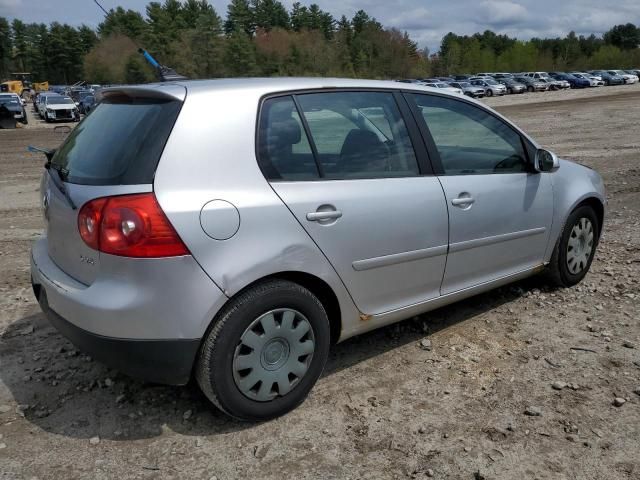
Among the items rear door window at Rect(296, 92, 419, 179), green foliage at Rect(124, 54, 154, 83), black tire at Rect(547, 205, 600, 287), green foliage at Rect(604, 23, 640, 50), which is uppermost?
green foliage at Rect(604, 23, 640, 50)

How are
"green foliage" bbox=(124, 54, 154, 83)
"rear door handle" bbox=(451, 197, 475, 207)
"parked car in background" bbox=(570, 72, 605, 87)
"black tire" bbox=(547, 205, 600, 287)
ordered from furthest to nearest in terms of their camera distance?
"green foliage" bbox=(124, 54, 154, 83)
"parked car in background" bbox=(570, 72, 605, 87)
"black tire" bbox=(547, 205, 600, 287)
"rear door handle" bbox=(451, 197, 475, 207)

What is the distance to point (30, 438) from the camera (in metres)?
2.88

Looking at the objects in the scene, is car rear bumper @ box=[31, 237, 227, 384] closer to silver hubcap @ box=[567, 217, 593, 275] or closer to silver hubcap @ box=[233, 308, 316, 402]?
silver hubcap @ box=[233, 308, 316, 402]

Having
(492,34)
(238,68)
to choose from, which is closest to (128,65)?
(238,68)

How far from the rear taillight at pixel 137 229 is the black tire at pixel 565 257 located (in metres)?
3.12

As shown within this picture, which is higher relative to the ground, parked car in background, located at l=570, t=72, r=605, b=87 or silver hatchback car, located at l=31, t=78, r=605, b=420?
silver hatchback car, located at l=31, t=78, r=605, b=420

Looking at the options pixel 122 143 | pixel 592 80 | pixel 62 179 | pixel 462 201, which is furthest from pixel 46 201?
pixel 592 80

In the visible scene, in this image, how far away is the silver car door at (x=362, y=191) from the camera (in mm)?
2926

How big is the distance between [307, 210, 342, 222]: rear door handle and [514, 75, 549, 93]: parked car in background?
5603cm

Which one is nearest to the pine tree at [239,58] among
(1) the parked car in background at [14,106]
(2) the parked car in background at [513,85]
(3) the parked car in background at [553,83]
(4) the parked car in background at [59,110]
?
(2) the parked car in background at [513,85]

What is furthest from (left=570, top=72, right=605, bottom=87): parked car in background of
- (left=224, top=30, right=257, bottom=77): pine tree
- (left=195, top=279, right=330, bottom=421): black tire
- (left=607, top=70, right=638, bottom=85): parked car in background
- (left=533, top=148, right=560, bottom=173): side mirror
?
(left=195, top=279, right=330, bottom=421): black tire

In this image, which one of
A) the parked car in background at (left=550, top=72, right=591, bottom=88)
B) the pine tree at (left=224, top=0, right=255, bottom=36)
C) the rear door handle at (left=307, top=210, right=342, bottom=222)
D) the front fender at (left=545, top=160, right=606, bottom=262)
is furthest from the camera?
the pine tree at (left=224, top=0, right=255, bottom=36)

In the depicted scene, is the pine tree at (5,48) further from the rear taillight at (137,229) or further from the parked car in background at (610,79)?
the rear taillight at (137,229)

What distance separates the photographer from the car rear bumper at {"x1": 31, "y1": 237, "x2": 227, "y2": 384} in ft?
8.30
